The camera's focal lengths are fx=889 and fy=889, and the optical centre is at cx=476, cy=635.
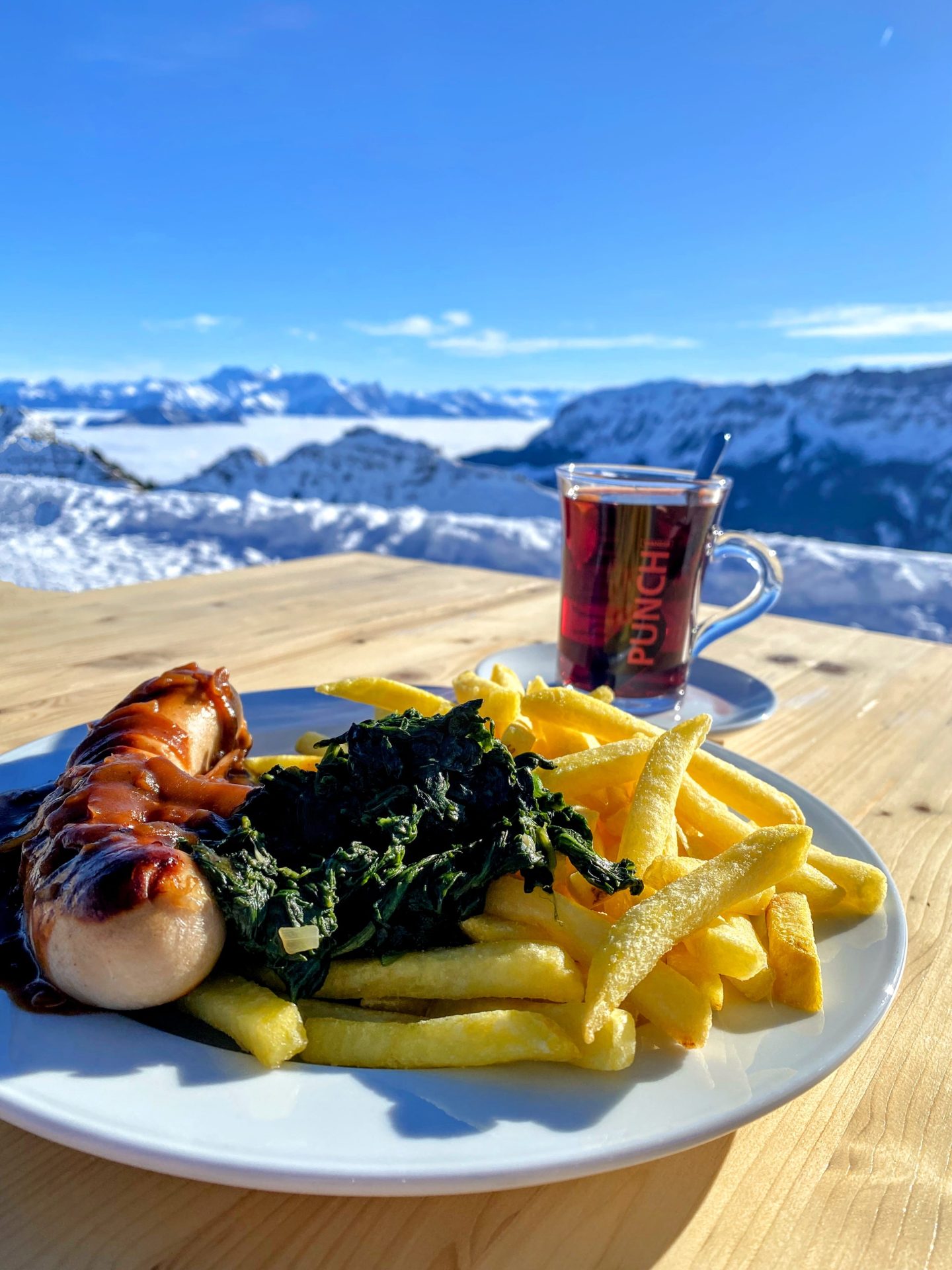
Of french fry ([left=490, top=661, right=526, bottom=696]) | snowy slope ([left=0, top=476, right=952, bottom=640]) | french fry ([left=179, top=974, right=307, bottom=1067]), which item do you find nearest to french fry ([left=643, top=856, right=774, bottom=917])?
french fry ([left=179, top=974, right=307, bottom=1067])

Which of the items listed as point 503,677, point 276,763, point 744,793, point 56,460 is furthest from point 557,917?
point 56,460

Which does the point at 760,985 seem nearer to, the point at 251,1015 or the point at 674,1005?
the point at 674,1005

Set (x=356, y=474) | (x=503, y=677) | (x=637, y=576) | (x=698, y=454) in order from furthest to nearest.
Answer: (x=356, y=474) < (x=698, y=454) < (x=637, y=576) < (x=503, y=677)

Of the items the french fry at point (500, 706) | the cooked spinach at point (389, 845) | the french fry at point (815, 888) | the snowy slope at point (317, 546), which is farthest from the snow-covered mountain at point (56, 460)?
the french fry at point (815, 888)

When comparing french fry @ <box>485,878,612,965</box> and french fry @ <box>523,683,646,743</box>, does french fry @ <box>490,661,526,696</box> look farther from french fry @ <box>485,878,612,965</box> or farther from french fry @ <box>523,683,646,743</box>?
french fry @ <box>485,878,612,965</box>

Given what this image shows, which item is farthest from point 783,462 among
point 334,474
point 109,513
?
point 109,513

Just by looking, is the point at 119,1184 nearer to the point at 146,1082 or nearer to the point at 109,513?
the point at 146,1082

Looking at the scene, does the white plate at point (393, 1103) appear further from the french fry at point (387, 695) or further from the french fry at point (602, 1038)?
the french fry at point (387, 695)
